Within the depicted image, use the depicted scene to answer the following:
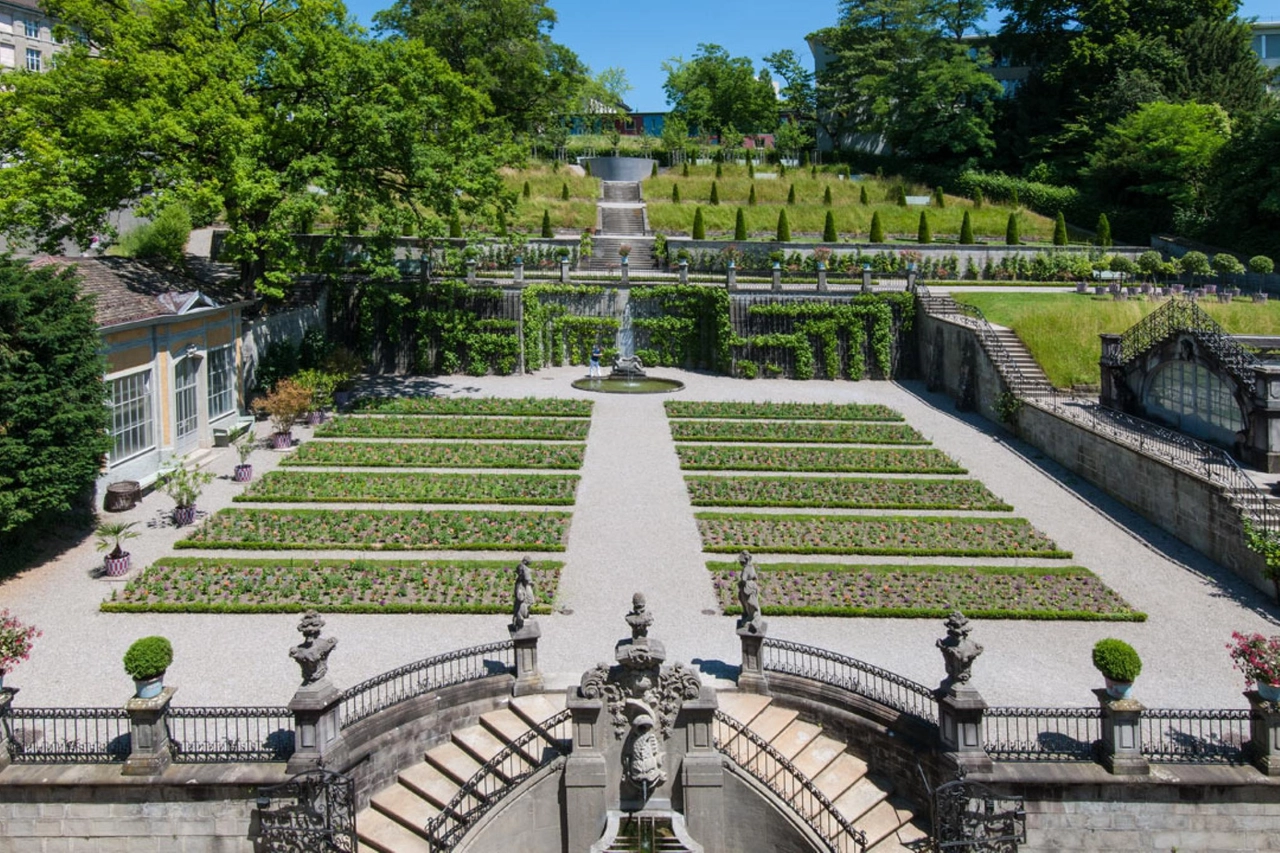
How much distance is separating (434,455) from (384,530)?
18.2 feet

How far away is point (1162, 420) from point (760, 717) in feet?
62.2

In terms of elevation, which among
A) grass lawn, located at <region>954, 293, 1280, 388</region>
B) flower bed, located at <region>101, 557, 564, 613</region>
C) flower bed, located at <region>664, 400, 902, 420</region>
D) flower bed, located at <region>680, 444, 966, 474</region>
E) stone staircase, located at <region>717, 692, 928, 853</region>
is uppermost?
grass lawn, located at <region>954, 293, 1280, 388</region>

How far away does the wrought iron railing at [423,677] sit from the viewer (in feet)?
43.8

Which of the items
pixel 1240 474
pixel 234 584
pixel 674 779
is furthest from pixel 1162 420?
pixel 234 584

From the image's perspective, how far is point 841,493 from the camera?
24.5m

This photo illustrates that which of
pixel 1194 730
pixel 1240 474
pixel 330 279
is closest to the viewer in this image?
pixel 1194 730

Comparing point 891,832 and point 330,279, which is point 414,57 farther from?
point 891,832

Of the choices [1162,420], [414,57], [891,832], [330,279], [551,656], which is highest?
[414,57]

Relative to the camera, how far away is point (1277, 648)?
12.4 m

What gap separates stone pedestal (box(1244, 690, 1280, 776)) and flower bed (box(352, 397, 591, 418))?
22.4 meters

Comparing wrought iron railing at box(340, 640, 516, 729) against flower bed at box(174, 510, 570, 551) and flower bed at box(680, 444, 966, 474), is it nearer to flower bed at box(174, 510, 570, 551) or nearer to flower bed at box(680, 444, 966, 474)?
flower bed at box(174, 510, 570, 551)

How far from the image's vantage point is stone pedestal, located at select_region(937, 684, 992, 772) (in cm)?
1202

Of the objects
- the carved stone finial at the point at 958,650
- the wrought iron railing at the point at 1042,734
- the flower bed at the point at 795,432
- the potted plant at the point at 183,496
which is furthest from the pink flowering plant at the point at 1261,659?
the potted plant at the point at 183,496

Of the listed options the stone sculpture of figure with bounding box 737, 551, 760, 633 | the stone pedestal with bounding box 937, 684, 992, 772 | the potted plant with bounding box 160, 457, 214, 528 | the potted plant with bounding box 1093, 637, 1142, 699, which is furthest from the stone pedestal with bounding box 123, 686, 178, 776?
the potted plant with bounding box 1093, 637, 1142, 699
